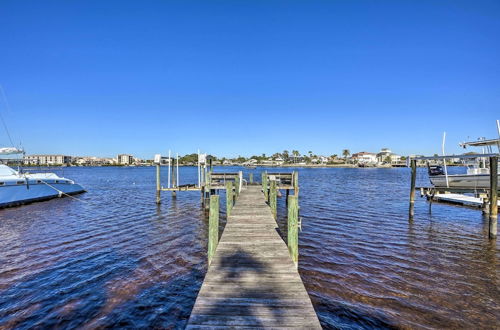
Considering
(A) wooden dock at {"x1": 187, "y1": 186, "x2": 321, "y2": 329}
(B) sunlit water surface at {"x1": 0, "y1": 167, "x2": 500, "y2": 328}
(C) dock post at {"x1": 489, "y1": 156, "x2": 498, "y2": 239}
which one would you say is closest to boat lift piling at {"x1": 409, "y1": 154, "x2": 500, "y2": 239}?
(C) dock post at {"x1": 489, "y1": 156, "x2": 498, "y2": 239}

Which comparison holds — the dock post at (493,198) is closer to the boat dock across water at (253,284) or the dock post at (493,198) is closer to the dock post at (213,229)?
the boat dock across water at (253,284)

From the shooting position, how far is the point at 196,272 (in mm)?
8883

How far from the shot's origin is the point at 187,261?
32.4ft

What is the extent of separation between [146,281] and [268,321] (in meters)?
5.67

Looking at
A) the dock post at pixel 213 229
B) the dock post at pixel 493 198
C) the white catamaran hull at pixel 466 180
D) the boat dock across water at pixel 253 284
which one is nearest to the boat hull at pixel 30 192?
the dock post at pixel 213 229

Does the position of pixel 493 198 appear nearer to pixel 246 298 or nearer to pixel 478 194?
pixel 478 194

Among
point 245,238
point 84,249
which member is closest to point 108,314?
point 245,238

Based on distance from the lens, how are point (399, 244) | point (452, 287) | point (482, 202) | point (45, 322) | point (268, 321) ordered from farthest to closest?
point (482, 202), point (399, 244), point (452, 287), point (45, 322), point (268, 321)

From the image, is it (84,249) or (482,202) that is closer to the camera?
(84,249)

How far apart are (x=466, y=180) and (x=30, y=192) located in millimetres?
35797

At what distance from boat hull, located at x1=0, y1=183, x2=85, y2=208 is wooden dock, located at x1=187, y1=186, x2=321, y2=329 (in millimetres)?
22318

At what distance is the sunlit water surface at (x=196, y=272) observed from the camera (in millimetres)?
6464

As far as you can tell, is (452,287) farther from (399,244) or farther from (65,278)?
(65,278)

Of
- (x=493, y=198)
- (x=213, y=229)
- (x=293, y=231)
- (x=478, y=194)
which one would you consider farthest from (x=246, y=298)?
(x=478, y=194)
